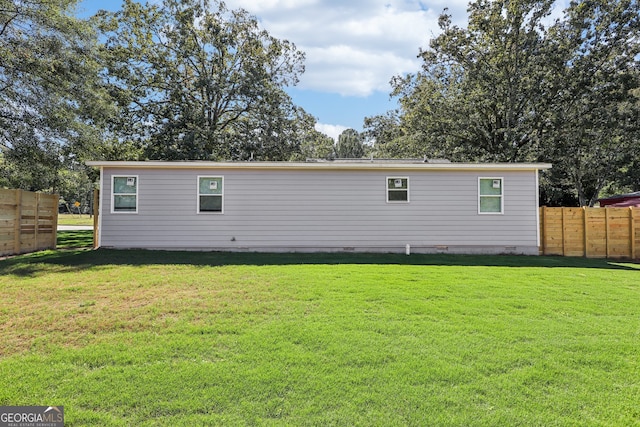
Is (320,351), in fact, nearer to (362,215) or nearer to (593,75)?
(362,215)

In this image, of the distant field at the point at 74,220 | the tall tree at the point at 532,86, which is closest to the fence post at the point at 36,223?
the tall tree at the point at 532,86

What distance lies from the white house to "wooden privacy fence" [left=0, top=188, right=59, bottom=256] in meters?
3.69

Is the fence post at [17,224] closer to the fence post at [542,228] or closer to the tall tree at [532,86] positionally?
the fence post at [542,228]

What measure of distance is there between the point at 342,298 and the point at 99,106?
12445 mm

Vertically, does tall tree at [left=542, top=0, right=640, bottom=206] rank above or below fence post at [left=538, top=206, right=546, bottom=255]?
above

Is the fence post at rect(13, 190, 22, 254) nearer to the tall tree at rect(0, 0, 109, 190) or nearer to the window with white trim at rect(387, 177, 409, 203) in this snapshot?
the tall tree at rect(0, 0, 109, 190)

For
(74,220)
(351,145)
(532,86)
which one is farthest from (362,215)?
(74,220)

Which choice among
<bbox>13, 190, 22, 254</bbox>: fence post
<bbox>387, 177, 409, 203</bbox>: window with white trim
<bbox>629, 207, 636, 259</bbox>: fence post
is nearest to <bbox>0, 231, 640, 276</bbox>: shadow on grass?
<bbox>13, 190, 22, 254</bbox>: fence post

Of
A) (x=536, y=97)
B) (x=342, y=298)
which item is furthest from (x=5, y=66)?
(x=536, y=97)

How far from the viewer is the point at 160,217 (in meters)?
10.4

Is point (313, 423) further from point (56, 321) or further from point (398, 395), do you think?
point (56, 321)

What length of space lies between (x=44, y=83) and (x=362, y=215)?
1103 centimetres

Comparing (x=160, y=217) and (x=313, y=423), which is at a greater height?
(x=160, y=217)

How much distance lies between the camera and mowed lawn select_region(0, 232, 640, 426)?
2.50 m
